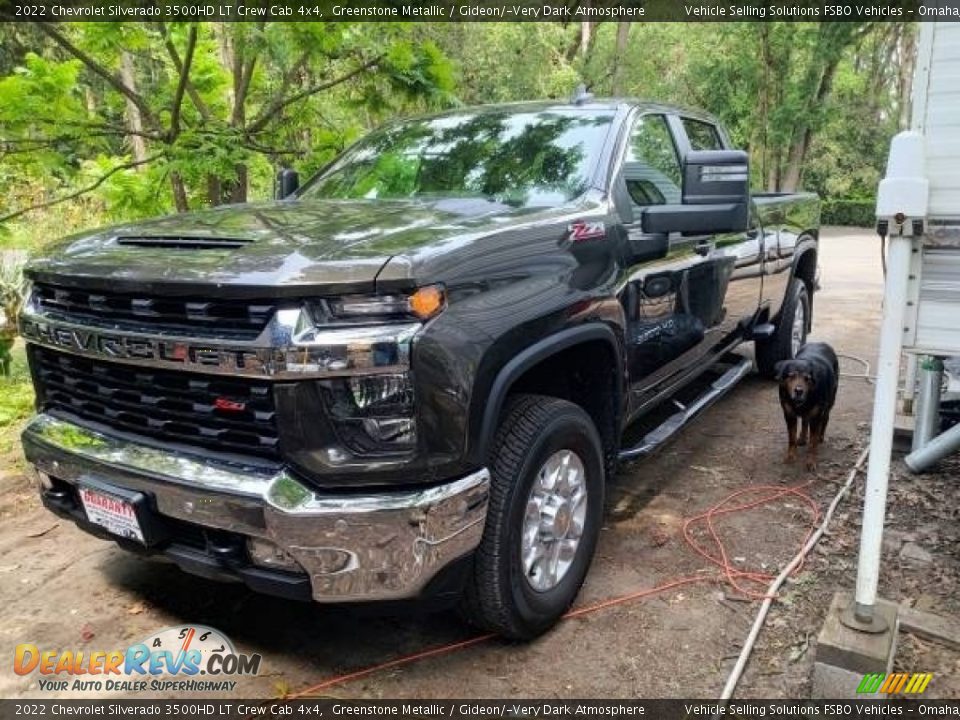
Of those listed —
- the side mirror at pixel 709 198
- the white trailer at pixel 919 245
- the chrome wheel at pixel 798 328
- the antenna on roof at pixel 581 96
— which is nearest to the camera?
the white trailer at pixel 919 245

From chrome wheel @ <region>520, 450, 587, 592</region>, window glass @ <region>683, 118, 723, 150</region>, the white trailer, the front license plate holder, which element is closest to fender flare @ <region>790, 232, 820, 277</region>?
window glass @ <region>683, 118, 723, 150</region>

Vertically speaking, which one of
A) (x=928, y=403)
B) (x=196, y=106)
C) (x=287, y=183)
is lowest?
(x=928, y=403)

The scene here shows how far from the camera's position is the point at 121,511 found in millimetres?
2457

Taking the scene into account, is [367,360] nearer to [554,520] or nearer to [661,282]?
[554,520]

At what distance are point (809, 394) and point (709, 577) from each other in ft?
5.54

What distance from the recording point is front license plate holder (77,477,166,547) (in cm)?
241

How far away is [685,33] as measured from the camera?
80.8 ft

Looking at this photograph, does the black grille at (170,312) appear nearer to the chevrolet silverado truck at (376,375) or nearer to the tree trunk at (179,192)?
the chevrolet silverado truck at (376,375)

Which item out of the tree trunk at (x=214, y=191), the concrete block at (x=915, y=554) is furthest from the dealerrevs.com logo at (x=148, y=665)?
the tree trunk at (x=214, y=191)

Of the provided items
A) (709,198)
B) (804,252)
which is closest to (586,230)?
(709,198)

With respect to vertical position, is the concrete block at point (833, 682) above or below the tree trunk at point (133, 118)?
below

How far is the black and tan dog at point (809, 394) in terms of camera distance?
4473 millimetres

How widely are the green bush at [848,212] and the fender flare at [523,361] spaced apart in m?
31.3

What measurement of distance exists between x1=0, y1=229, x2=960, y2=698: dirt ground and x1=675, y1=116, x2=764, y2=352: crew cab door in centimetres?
104
